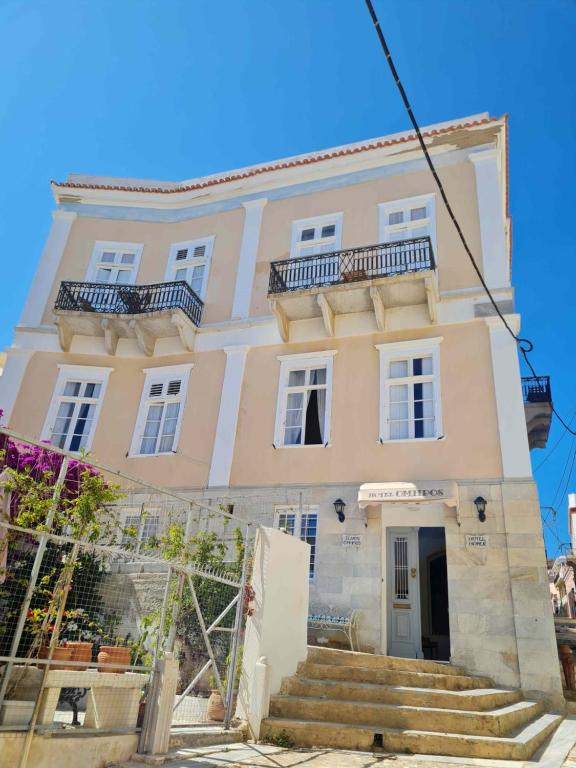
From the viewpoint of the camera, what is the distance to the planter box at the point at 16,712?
468 cm

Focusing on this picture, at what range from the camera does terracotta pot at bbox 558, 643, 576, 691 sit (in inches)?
376

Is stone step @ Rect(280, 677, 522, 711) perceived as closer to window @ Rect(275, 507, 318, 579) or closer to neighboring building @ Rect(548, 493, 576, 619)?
window @ Rect(275, 507, 318, 579)

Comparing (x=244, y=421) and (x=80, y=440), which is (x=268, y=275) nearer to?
(x=244, y=421)

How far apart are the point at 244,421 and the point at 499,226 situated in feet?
24.3

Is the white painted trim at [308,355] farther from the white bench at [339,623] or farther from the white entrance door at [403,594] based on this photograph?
the white bench at [339,623]

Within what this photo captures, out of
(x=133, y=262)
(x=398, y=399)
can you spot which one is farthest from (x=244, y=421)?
(x=133, y=262)

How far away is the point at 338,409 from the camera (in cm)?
1259

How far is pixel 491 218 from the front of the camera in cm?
1303

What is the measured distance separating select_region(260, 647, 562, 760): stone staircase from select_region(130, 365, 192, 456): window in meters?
7.00

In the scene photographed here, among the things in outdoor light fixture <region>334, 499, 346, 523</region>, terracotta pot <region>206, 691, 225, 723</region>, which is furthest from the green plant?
outdoor light fixture <region>334, 499, 346, 523</region>

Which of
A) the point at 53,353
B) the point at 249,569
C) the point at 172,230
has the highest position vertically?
the point at 172,230

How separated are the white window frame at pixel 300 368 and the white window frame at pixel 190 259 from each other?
3.79 metres

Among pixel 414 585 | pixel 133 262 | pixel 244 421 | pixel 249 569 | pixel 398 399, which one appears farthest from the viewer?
pixel 133 262

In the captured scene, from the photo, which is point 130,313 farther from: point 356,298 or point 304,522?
point 304,522
